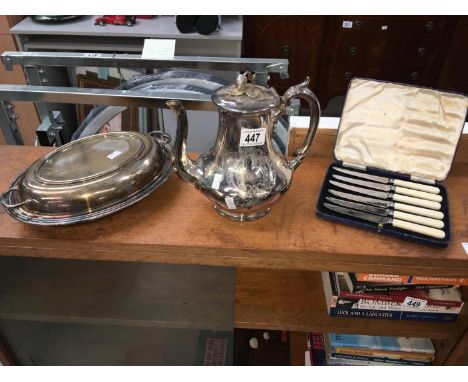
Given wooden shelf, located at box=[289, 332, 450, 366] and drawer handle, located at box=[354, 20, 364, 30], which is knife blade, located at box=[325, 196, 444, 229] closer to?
wooden shelf, located at box=[289, 332, 450, 366]

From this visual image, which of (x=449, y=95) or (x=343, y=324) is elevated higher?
(x=449, y=95)

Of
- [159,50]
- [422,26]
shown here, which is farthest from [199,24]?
[422,26]

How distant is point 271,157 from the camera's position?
58cm

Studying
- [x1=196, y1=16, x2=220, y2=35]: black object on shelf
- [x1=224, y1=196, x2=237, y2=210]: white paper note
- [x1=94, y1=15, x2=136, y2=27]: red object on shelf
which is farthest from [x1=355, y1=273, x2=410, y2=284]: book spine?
[x1=94, y1=15, x2=136, y2=27]: red object on shelf

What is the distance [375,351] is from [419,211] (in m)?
0.43

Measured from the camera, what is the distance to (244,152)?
0.56 meters

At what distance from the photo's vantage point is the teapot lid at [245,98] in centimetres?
50

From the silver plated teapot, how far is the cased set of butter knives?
112mm

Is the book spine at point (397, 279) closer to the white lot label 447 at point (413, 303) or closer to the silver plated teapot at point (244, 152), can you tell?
the white lot label 447 at point (413, 303)

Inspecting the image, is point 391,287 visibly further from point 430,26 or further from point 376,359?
point 430,26

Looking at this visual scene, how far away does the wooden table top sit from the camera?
579 millimetres

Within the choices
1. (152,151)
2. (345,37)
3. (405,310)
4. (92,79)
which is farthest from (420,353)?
(345,37)
